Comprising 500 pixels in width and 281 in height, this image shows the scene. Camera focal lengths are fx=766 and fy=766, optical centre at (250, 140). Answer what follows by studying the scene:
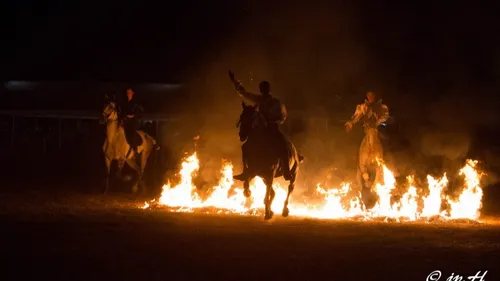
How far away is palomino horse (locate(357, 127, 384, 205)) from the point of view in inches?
709

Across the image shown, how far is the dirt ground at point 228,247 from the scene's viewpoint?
384 inches

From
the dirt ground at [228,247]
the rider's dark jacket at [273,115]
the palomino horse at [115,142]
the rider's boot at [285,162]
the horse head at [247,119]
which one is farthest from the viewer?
the palomino horse at [115,142]

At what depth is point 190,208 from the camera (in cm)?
1781

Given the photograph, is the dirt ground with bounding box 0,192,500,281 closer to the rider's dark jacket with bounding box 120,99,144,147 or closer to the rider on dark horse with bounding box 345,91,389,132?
the rider on dark horse with bounding box 345,91,389,132

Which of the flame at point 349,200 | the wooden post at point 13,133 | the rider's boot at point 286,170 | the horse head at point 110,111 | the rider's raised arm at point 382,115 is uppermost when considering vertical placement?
the wooden post at point 13,133

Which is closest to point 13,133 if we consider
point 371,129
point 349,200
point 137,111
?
point 137,111

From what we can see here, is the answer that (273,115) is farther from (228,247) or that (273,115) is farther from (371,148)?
(228,247)

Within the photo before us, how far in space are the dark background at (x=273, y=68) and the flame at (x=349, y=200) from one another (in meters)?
1.65

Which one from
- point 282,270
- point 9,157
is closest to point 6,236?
point 282,270

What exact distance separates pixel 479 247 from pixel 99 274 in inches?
242

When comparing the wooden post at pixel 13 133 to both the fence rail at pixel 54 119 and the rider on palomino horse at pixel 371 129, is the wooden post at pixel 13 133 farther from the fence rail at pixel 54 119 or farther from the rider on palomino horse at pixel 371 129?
the rider on palomino horse at pixel 371 129

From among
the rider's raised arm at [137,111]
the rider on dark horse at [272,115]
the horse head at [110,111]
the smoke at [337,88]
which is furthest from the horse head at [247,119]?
the rider's raised arm at [137,111]

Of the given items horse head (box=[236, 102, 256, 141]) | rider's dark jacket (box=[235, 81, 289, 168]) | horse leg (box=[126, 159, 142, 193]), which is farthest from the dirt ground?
horse leg (box=[126, 159, 142, 193])

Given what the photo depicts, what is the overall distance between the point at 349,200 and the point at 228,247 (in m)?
6.91
